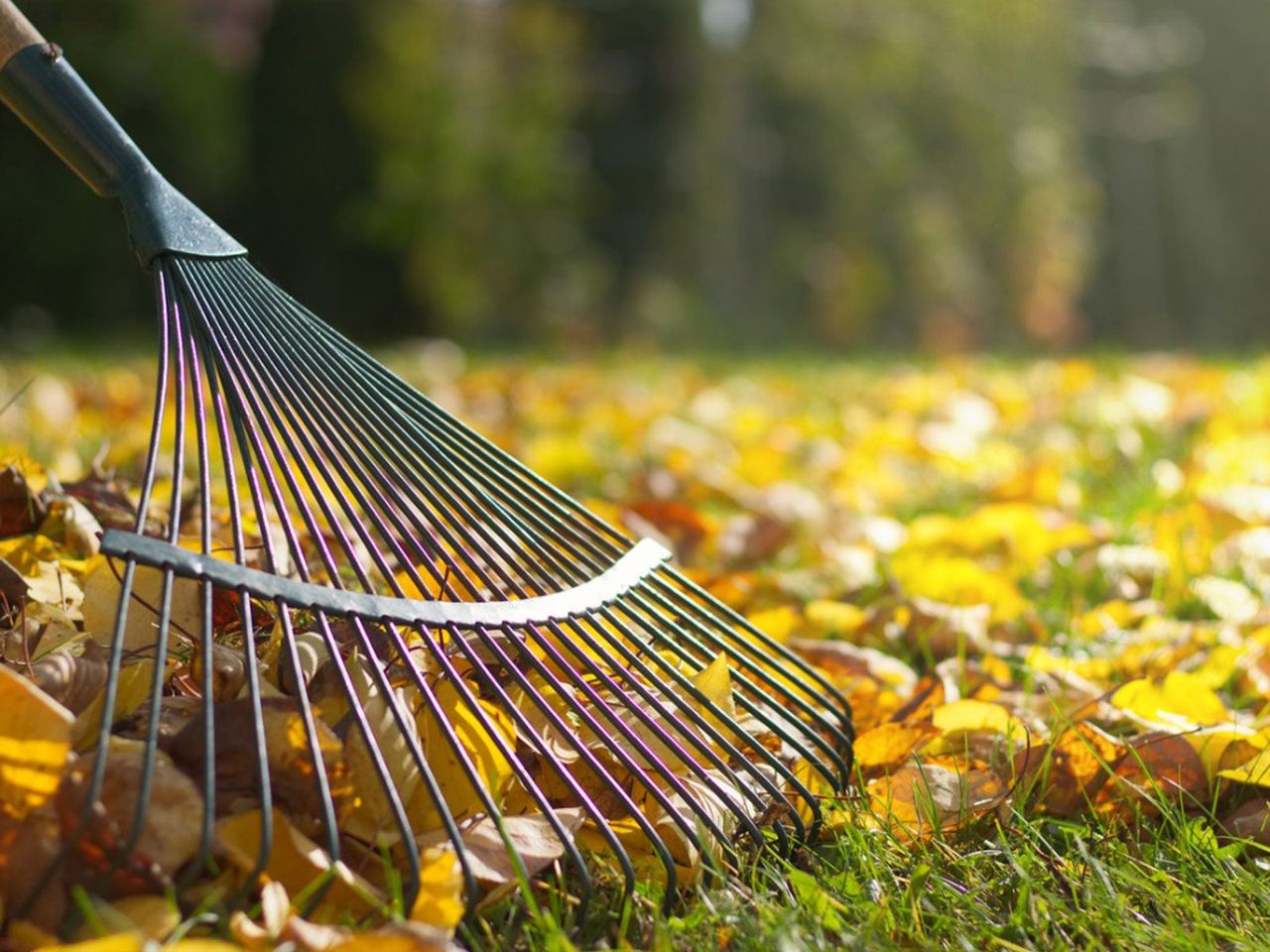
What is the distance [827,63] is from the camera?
9180mm

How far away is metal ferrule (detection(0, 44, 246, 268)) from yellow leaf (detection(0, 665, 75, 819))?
481 millimetres

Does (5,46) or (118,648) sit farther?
(5,46)

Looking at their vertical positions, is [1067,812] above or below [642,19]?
below

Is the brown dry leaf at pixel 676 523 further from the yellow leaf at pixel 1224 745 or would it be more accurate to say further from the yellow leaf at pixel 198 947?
the yellow leaf at pixel 198 947

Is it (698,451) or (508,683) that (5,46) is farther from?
(698,451)

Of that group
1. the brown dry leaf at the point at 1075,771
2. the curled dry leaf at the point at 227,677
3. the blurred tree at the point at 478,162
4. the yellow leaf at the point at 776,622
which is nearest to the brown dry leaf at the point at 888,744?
the brown dry leaf at the point at 1075,771

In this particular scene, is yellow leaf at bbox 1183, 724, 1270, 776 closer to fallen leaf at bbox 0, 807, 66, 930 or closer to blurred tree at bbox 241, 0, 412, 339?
fallen leaf at bbox 0, 807, 66, 930

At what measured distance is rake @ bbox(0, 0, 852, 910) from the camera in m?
1.07

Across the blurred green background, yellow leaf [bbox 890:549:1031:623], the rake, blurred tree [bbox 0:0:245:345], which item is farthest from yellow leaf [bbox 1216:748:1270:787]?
blurred tree [bbox 0:0:245:345]

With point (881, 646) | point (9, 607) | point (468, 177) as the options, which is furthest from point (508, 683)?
point (468, 177)

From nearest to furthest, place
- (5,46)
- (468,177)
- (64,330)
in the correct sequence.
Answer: (5,46) < (468,177) < (64,330)

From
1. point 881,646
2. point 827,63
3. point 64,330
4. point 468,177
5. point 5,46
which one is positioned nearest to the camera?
point 5,46

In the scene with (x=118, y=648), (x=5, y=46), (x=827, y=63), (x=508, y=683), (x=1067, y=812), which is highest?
(x=827, y=63)

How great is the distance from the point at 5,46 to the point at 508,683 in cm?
74
